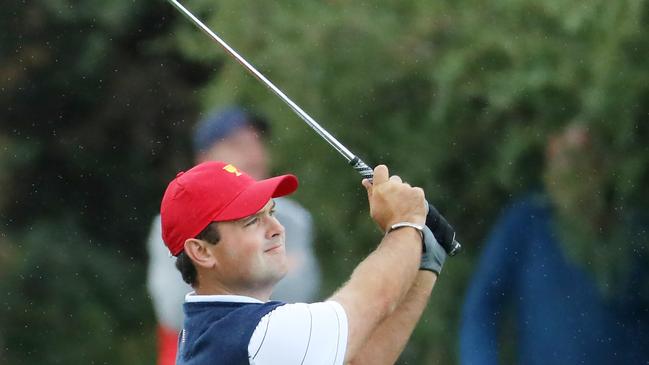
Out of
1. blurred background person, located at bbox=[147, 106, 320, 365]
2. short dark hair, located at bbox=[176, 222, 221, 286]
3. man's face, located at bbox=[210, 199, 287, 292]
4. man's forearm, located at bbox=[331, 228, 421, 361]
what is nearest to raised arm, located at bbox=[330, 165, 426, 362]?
man's forearm, located at bbox=[331, 228, 421, 361]

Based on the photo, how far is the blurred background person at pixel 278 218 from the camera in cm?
496

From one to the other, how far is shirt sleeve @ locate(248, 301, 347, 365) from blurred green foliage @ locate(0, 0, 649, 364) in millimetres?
1936

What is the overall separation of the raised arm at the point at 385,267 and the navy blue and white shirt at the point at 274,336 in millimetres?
40

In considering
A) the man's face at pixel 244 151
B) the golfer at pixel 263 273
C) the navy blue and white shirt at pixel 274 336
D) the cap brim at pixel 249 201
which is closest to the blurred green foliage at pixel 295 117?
the man's face at pixel 244 151

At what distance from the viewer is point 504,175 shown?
499cm

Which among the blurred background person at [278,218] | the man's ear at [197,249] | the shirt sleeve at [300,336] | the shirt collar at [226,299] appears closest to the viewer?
the shirt sleeve at [300,336]

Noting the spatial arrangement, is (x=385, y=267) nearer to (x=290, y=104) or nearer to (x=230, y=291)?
(x=230, y=291)

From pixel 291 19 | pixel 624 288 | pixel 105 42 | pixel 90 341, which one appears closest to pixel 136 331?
pixel 90 341

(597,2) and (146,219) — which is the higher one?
(597,2)

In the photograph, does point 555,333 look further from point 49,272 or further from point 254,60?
point 49,272

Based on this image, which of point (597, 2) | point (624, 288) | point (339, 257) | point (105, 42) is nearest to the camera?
point (597, 2)

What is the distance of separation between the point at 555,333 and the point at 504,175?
52 cm

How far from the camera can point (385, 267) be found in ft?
9.95

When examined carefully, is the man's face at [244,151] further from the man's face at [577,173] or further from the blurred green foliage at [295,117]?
the man's face at [577,173]
